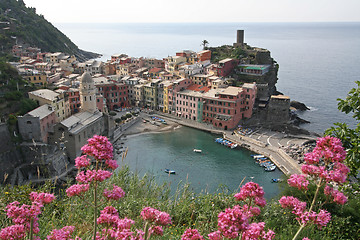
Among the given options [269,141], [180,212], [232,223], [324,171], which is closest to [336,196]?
[324,171]

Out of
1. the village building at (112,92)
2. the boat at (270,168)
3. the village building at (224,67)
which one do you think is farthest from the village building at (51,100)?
the village building at (224,67)

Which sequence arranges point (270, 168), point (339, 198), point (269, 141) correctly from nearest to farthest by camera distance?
point (339, 198) < point (270, 168) < point (269, 141)

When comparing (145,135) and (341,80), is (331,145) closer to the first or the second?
(145,135)

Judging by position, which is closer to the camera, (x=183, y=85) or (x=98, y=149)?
(x=98, y=149)

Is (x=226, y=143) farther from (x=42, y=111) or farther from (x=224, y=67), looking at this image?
(x=42, y=111)

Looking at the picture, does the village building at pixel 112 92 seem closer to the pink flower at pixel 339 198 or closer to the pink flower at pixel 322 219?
the pink flower at pixel 339 198

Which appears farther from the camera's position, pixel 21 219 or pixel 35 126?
pixel 35 126


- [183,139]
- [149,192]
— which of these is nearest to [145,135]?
[183,139]
